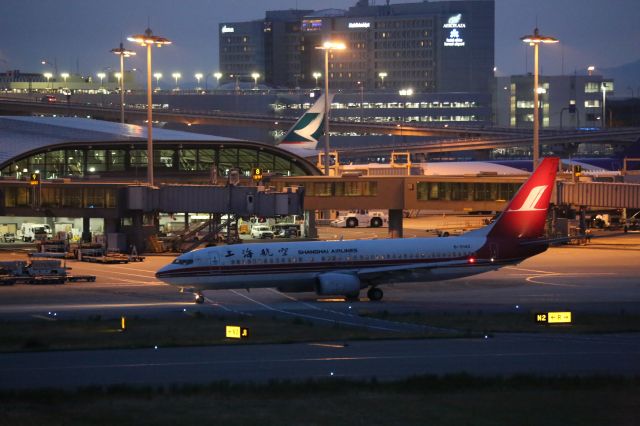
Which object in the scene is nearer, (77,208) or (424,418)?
Result: (424,418)

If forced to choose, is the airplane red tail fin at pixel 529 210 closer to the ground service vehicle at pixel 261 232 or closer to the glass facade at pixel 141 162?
the ground service vehicle at pixel 261 232

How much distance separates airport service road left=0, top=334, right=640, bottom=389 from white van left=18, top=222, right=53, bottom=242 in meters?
61.9

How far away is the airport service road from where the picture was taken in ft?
112

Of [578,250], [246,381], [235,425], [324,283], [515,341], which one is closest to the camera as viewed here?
[235,425]

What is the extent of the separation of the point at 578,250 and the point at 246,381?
55.0 meters

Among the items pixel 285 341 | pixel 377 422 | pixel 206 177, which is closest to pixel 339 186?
pixel 206 177

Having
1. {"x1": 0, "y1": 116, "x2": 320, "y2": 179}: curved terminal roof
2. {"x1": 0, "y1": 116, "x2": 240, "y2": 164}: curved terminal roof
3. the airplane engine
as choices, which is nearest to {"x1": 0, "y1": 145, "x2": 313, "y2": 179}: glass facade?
{"x1": 0, "y1": 116, "x2": 320, "y2": 179}: curved terminal roof

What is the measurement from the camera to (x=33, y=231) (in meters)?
99.9

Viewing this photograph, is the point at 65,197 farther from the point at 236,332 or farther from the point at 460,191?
the point at 236,332

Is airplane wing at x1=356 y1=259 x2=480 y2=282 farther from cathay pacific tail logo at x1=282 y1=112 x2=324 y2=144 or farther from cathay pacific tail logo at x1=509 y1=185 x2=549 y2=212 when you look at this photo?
cathay pacific tail logo at x1=282 y1=112 x2=324 y2=144

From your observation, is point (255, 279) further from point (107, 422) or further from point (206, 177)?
point (206, 177)

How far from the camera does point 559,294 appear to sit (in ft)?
188

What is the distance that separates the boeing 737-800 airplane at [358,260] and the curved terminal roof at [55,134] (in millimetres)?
57801

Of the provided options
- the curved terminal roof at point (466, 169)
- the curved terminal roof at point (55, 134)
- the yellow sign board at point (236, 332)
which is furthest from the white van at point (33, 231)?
the curved terminal roof at point (466, 169)
